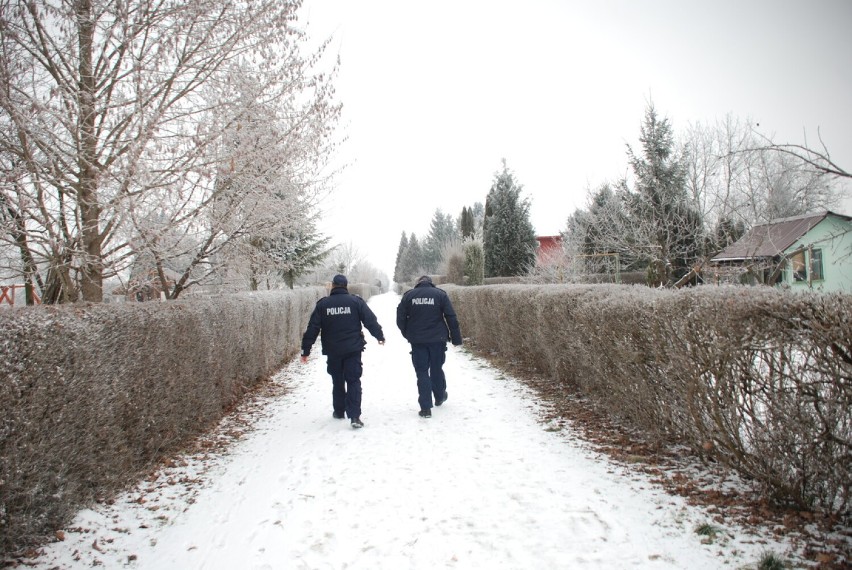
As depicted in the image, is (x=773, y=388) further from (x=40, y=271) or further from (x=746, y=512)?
(x=40, y=271)

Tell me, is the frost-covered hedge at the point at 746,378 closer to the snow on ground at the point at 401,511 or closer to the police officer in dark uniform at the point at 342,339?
the snow on ground at the point at 401,511

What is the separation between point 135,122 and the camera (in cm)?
534

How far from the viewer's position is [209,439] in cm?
579

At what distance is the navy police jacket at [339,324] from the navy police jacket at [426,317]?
0.62 m

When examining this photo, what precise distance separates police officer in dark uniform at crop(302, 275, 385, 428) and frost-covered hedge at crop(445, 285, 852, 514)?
2.94 m

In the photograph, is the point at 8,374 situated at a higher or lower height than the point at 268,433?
higher

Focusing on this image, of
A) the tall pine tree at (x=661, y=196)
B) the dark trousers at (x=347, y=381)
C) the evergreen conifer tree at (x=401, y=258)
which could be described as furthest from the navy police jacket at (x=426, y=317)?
the evergreen conifer tree at (x=401, y=258)

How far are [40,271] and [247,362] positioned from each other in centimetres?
343

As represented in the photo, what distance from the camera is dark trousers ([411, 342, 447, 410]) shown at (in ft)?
21.2

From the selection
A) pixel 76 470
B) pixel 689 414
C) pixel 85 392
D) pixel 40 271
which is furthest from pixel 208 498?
pixel 689 414

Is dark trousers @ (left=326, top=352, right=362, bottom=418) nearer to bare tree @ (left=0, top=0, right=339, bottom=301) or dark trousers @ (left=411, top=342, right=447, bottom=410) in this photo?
dark trousers @ (left=411, top=342, right=447, bottom=410)

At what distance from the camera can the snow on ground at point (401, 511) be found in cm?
307

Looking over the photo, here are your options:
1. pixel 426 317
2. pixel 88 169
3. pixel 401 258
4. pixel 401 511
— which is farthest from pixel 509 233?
pixel 401 258

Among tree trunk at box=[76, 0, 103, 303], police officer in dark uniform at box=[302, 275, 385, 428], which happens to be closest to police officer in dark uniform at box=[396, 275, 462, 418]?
police officer in dark uniform at box=[302, 275, 385, 428]
